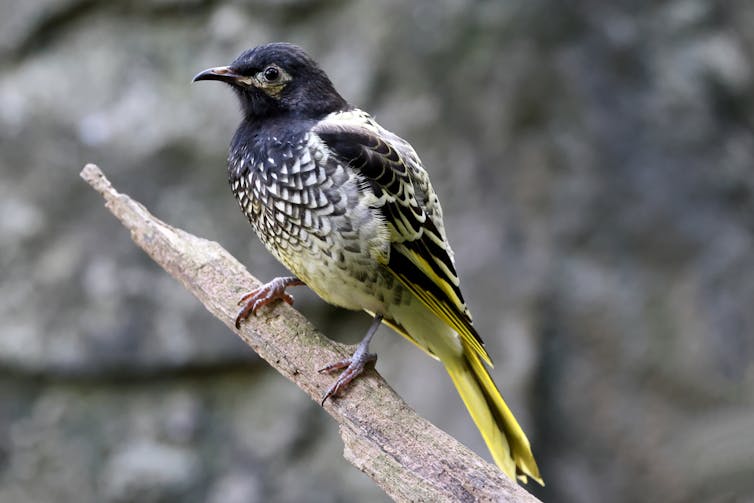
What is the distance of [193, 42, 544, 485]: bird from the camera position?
3277 millimetres

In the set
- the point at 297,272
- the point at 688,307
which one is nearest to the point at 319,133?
the point at 297,272

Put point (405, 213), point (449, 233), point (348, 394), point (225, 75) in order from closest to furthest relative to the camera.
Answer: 1. point (348, 394)
2. point (405, 213)
3. point (225, 75)
4. point (449, 233)

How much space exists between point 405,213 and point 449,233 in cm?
198

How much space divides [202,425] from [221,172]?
146 centimetres

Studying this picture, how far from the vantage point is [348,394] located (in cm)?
321

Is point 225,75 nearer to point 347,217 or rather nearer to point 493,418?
point 347,217

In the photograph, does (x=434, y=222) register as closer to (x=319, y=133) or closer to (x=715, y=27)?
(x=319, y=133)

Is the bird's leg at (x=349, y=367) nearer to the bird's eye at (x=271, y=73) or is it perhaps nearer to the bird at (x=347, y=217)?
the bird at (x=347, y=217)

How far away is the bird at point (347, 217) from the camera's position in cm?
328

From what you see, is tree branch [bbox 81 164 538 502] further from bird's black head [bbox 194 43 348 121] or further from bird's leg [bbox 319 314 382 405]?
bird's black head [bbox 194 43 348 121]

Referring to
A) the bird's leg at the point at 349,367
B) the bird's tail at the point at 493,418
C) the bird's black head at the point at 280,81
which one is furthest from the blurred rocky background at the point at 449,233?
the bird's leg at the point at 349,367

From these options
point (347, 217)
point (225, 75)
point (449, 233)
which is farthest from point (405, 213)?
point (449, 233)

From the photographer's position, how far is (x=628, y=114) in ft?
17.6

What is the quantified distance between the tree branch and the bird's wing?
1.19 feet
